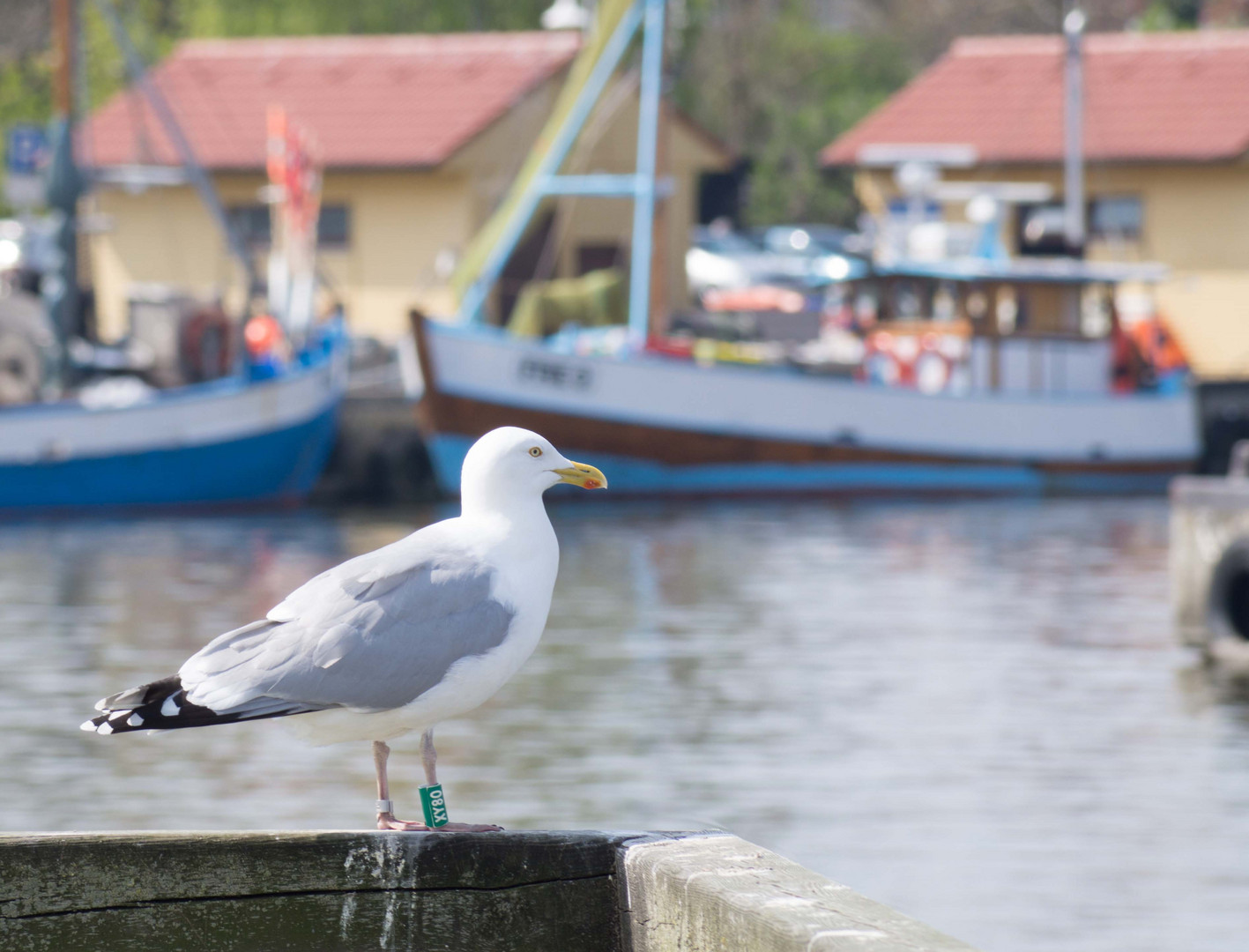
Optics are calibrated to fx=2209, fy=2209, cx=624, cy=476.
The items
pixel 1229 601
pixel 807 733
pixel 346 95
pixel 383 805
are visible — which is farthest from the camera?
pixel 346 95

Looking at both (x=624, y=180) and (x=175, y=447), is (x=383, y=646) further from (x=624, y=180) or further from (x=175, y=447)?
(x=624, y=180)

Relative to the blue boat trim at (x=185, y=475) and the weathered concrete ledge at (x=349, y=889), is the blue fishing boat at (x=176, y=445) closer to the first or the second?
the blue boat trim at (x=185, y=475)

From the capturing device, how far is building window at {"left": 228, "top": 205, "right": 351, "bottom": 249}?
37.7 m

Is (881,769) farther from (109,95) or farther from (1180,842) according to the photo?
(109,95)

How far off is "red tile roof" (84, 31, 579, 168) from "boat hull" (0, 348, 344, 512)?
893cm

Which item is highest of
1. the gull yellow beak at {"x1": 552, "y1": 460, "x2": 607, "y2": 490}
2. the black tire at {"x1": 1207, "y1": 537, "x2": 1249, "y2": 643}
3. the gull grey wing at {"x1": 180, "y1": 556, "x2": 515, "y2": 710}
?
the gull yellow beak at {"x1": 552, "y1": 460, "x2": 607, "y2": 490}

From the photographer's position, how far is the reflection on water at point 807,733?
10430mm

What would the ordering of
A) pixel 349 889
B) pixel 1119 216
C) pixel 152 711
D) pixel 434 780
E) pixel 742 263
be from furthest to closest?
pixel 742 263 < pixel 1119 216 < pixel 434 780 < pixel 152 711 < pixel 349 889

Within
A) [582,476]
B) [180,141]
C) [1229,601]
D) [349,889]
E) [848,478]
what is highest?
[180,141]

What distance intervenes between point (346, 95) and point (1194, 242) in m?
14.9

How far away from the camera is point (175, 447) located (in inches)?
1094

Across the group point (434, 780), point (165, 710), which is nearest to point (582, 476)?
point (434, 780)

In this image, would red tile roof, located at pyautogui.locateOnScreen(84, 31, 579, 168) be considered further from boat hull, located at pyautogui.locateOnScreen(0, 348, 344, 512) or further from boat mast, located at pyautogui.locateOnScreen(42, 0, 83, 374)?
boat hull, located at pyautogui.locateOnScreen(0, 348, 344, 512)

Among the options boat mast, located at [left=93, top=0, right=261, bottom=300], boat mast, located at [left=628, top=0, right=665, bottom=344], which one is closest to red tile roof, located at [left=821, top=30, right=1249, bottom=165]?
boat mast, located at [left=628, top=0, right=665, bottom=344]
